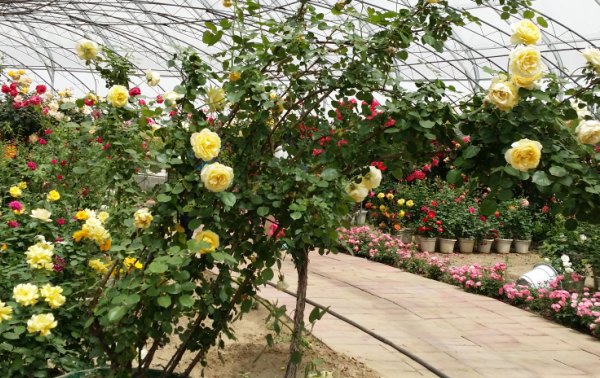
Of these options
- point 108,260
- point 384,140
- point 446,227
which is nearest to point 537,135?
point 384,140

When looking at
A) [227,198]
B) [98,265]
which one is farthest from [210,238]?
[98,265]

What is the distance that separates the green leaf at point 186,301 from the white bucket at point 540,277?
177 inches

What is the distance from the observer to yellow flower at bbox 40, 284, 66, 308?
6.85 ft

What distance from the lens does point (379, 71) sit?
216 cm

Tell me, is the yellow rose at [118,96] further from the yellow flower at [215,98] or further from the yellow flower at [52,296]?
the yellow flower at [52,296]

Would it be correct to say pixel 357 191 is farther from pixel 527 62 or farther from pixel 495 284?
pixel 495 284

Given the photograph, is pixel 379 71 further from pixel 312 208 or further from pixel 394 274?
pixel 394 274

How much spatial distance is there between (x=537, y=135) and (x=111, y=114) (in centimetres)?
139

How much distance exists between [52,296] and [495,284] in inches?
179

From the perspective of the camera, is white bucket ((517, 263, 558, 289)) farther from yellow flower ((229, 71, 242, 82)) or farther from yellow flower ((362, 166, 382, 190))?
yellow flower ((229, 71, 242, 82))

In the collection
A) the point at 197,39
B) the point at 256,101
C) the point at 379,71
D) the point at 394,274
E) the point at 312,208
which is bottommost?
the point at 394,274

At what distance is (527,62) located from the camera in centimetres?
168

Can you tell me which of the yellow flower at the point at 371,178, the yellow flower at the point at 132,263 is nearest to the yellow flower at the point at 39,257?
the yellow flower at the point at 132,263

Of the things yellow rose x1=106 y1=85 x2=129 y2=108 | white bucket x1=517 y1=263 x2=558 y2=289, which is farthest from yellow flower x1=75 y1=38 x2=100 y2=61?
white bucket x1=517 y1=263 x2=558 y2=289
